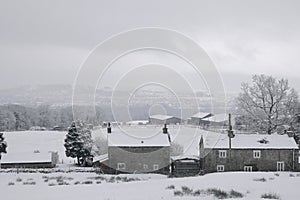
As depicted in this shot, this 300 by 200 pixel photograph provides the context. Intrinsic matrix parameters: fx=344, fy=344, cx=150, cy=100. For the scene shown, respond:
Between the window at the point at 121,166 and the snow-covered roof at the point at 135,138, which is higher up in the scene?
the snow-covered roof at the point at 135,138

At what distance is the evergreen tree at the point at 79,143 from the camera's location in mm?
48688

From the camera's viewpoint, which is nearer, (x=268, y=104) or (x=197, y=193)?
(x=197, y=193)

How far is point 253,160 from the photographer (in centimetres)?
3441

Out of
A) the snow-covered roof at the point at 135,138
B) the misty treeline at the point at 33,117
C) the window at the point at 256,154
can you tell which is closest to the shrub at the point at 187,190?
the snow-covered roof at the point at 135,138

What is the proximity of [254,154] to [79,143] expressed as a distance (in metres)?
25.1

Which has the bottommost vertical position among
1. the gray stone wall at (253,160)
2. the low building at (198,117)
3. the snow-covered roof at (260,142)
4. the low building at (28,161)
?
the low building at (28,161)

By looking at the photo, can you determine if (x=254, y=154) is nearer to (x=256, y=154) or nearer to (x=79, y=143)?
(x=256, y=154)

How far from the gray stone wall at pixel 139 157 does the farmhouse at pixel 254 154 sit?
168 inches

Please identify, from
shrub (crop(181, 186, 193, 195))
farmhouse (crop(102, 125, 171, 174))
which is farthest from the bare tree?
shrub (crop(181, 186, 193, 195))

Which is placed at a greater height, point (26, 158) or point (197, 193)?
point (197, 193)

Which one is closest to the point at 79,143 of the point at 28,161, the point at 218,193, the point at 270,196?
the point at 28,161

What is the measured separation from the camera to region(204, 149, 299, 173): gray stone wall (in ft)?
111

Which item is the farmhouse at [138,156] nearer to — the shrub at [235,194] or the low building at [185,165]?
the low building at [185,165]

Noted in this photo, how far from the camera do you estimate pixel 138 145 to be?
34531 mm
